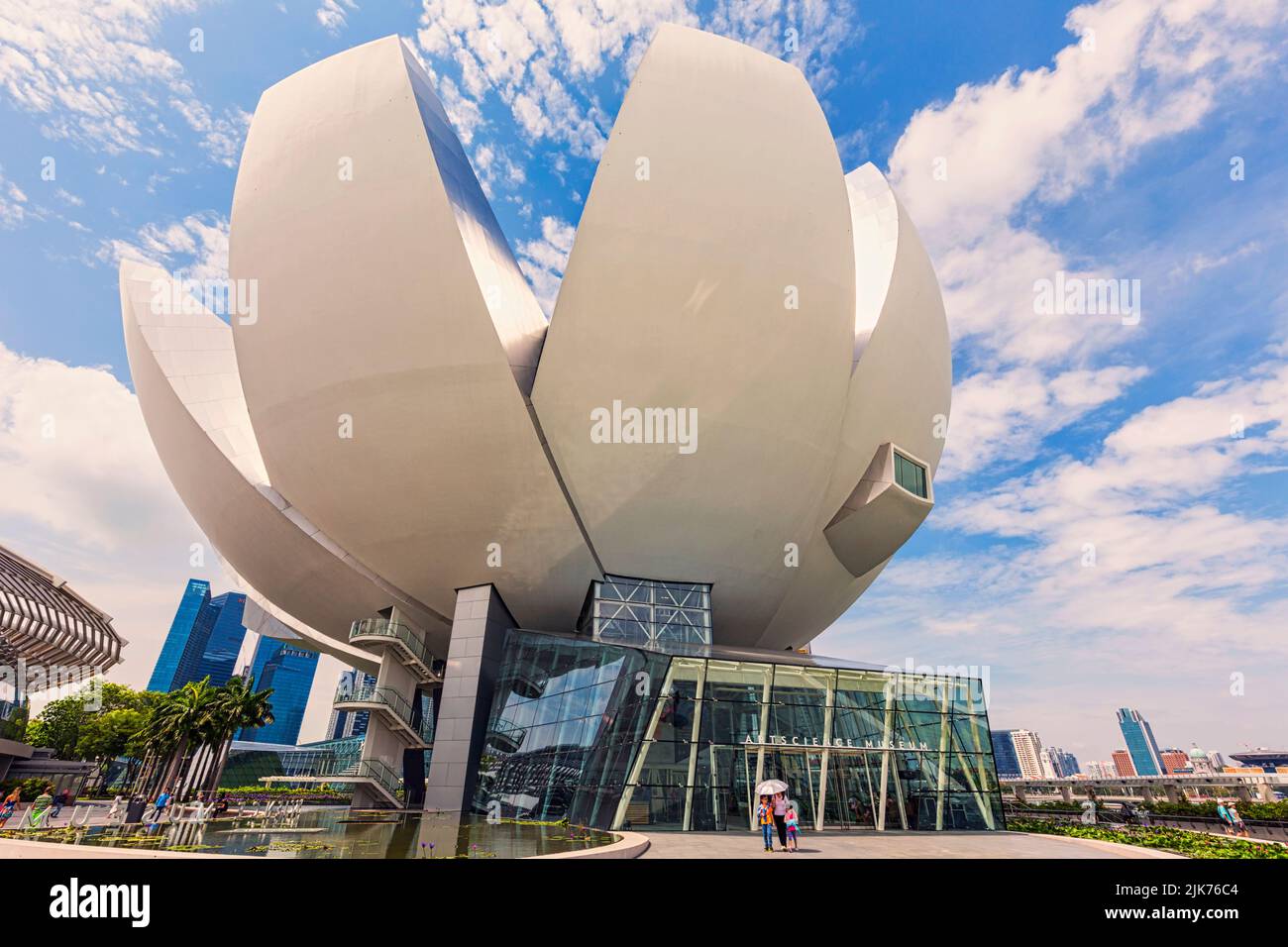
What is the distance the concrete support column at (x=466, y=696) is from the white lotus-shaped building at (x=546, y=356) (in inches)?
44.6

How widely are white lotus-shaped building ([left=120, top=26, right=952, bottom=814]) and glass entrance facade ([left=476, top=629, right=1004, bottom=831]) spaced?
5.50 meters

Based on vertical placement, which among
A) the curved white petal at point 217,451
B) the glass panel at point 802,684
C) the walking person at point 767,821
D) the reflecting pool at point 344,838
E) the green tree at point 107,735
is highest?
the curved white petal at point 217,451

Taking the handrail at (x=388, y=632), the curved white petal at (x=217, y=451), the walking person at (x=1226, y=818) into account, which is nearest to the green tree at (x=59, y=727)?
the curved white petal at (x=217, y=451)

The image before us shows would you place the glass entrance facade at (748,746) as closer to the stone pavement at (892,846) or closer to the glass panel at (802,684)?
the glass panel at (802,684)

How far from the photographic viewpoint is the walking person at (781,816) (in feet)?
38.4

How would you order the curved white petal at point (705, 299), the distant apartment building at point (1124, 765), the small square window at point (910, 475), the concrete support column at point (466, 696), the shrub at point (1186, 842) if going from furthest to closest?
1. the distant apartment building at point (1124, 765)
2. the small square window at point (910, 475)
3. the concrete support column at point (466, 696)
4. the curved white petal at point (705, 299)
5. the shrub at point (1186, 842)

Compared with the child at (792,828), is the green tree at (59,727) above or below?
below

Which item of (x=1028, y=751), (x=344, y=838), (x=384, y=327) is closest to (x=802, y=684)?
(x=344, y=838)

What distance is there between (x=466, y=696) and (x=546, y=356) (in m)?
11.2

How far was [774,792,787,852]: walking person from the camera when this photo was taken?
1170cm

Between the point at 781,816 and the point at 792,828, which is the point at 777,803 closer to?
the point at 781,816

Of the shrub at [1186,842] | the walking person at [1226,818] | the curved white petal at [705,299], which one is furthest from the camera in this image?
the curved white petal at [705,299]

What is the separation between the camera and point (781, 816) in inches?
467
